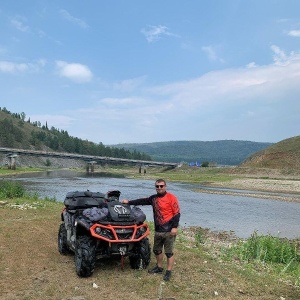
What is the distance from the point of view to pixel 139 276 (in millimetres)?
8898

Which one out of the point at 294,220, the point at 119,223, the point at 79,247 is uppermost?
the point at 119,223

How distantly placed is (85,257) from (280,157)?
10349 centimetres

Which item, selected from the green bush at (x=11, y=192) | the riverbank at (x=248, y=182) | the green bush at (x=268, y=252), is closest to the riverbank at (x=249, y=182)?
the riverbank at (x=248, y=182)

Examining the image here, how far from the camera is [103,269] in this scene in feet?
30.6

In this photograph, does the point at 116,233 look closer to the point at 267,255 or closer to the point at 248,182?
the point at 267,255

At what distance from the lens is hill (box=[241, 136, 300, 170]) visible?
98.9 m

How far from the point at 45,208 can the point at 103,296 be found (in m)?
14.0

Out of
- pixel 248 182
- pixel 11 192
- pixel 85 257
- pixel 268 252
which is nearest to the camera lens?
pixel 85 257

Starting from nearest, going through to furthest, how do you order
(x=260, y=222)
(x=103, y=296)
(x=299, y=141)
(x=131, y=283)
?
(x=103, y=296) → (x=131, y=283) → (x=260, y=222) → (x=299, y=141)

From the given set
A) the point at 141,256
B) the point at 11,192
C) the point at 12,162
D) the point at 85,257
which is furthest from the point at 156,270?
the point at 12,162

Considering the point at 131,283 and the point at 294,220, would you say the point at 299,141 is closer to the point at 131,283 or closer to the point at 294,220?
the point at 294,220

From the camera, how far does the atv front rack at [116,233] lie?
857 centimetres

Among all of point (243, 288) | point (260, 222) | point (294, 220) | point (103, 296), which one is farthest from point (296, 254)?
point (294, 220)

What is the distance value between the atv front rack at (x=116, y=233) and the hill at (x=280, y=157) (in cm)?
9236
